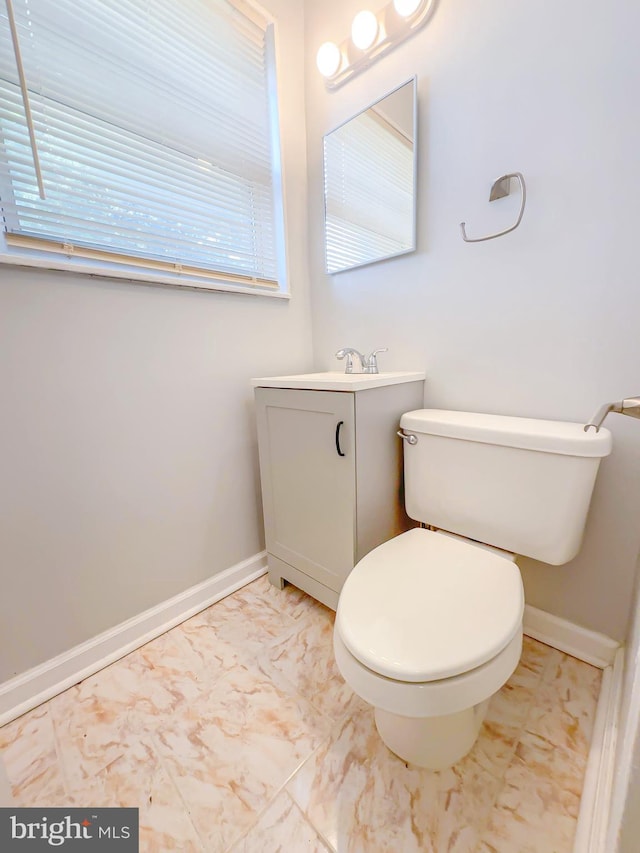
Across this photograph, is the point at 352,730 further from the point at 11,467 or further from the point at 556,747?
the point at 11,467

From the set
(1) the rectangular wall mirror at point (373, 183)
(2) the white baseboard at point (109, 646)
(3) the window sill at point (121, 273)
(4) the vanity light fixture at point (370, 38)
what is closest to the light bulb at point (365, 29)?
(4) the vanity light fixture at point (370, 38)

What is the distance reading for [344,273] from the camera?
1399mm

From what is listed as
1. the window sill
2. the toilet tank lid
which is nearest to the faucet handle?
the toilet tank lid

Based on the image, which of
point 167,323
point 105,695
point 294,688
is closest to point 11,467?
point 167,323

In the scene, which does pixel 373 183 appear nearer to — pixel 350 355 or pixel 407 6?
pixel 407 6

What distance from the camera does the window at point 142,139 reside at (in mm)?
833

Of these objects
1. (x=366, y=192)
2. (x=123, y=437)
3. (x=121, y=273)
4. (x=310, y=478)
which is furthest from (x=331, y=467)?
(x=366, y=192)

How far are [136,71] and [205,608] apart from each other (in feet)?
5.89

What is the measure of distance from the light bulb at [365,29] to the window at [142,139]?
0.35m

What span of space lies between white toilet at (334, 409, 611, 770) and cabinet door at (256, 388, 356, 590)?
208 millimetres

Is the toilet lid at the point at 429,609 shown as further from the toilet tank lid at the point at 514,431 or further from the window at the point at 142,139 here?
the window at the point at 142,139

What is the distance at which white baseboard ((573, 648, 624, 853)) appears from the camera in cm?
60

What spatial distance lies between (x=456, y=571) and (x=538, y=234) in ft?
3.08

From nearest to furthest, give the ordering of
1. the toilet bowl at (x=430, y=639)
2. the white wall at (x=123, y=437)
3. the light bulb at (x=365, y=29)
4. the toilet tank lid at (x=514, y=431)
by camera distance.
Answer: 1. the toilet bowl at (x=430, y=639)
2. the toilet tank lid at (x=514, y=431)
3. the white wall at (x=123, y=437)
4. the light bulb at (x=365, y=29)
